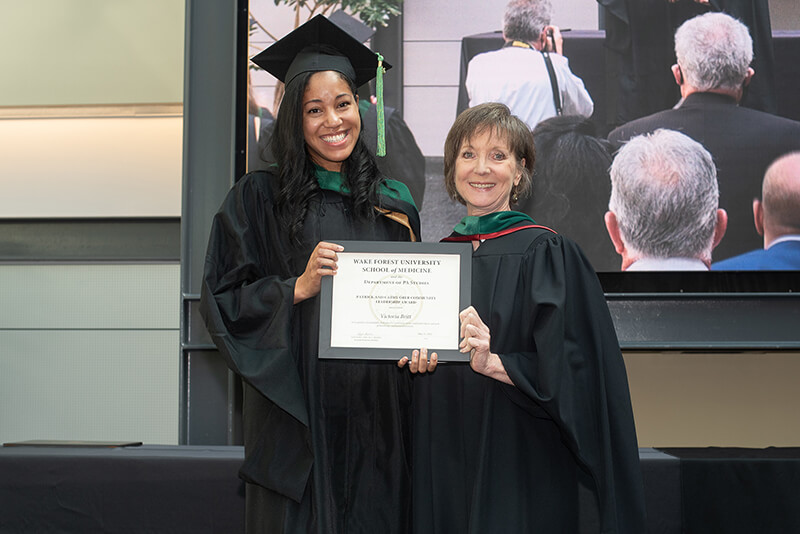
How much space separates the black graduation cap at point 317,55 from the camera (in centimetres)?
220

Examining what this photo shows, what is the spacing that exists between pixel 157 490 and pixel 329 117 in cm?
196

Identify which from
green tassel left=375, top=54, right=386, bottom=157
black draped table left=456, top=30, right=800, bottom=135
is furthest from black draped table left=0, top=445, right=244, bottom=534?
black draped table left=456, top=30, right=800, bottom=135

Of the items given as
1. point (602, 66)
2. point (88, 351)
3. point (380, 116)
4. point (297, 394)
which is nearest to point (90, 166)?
point (88, 351)

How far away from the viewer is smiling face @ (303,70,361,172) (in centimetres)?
213

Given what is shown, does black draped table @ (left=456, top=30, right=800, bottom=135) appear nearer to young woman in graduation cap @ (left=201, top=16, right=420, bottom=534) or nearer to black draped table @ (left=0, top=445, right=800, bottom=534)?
black draped table @ (left=0, top=445, right=800, bottom=534)

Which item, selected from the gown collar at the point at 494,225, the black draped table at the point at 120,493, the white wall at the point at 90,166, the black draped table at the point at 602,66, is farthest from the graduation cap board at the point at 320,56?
the white wall at the point at 90,166

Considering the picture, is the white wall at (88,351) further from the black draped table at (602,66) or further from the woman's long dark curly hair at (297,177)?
the woman's long dark curly hair at (297,177)

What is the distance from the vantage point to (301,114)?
215 cm

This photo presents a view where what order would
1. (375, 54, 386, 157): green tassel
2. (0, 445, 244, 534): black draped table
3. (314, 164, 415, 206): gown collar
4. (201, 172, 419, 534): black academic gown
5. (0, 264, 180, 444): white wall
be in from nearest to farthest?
(201, 172, 419, 534): black academic gown < (314, 164, 415, 206): gown collar < (375, 54, 386, 157): green tassel < (0, 445, 244, 534): black draped table < (0, 264, 180, 444): white wall

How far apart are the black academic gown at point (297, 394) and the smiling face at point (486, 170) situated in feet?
1.05

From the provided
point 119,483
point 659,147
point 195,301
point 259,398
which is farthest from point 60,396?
point 659,147

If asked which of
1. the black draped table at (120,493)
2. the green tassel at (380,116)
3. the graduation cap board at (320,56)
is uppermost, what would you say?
the graduation cap board at (320,56)

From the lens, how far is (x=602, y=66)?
155 inches

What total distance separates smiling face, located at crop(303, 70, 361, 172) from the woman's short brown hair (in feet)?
1.01
